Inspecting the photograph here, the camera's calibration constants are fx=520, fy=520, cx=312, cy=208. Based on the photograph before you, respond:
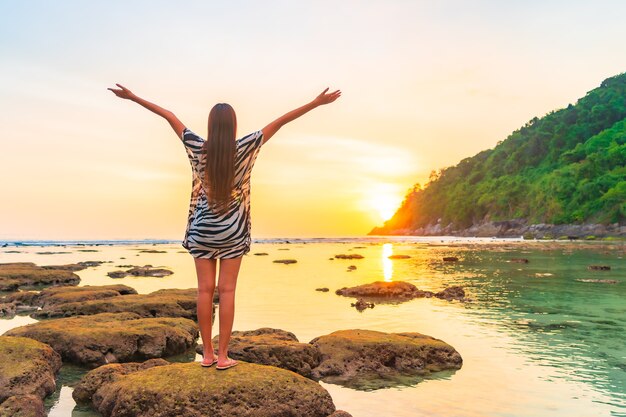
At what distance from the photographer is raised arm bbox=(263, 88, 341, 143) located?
637 centimetres

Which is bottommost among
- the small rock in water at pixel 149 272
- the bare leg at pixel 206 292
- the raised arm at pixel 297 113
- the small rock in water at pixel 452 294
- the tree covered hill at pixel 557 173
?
the small rock in water at pixel 452 294

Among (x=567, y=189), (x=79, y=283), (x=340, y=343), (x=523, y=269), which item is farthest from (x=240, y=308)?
(x=567, y=189)

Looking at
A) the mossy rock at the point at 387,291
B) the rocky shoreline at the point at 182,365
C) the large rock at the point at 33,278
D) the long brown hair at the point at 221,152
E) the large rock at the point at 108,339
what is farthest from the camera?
the large rock at the point at 33,278

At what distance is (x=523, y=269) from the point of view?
31.2 m

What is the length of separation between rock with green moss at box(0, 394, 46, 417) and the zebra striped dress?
2.85m

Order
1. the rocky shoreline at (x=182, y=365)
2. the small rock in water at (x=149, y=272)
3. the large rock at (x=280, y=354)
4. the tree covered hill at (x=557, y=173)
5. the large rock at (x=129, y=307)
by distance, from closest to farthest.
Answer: the rocky shoreline at (x=182, y=365) < the large rock at (x=280, y=354) < the large rock at (x=129, y=307) < the small rock in water at (x=149, y=272) < the tree covered hill at (x=557, y=173)

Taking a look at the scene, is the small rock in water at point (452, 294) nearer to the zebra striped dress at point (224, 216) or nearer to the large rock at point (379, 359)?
the large rock at point (379, 359)

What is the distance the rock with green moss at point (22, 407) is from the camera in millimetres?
6367

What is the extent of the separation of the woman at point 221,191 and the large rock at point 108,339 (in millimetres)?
4277

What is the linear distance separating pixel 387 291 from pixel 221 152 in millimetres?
14953

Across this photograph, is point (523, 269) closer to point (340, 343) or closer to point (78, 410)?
point (340, 343)

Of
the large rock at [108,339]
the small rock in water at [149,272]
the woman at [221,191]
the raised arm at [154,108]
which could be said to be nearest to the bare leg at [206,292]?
the woman at [221,191]

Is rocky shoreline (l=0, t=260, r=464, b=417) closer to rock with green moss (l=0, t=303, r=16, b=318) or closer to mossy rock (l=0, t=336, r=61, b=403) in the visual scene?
mossy rock (l=0, t=336, r=61, b=403)

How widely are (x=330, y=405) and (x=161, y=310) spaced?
9090mm
